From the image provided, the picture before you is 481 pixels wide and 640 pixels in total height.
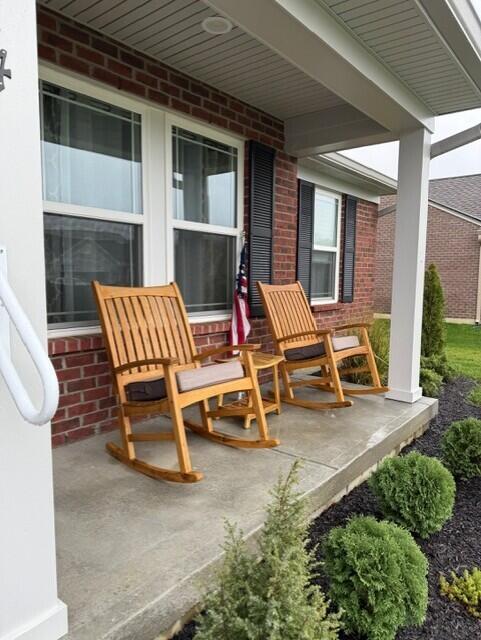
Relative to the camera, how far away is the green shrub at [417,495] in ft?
6.84

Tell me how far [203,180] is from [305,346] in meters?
1.55

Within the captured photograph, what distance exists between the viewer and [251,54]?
9.55ft

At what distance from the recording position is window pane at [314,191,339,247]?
5562 mm

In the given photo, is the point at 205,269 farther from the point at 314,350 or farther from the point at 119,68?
the point at 119,68

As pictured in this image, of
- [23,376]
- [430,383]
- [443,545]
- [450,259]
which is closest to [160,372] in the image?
[23,376]

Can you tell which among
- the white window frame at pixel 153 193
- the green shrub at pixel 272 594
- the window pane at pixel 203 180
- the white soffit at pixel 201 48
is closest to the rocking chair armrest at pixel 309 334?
the white window frame at pixel 153 193

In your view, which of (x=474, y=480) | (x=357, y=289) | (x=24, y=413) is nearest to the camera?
(x=24, y=413)

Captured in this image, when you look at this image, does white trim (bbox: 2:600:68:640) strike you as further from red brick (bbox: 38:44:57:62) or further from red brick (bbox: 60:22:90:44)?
red brick (bbox: 60:22:90:44)

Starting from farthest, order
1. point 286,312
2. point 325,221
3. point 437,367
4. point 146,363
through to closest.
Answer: point 325,221
point 437,367
point 286,312
point 146,363

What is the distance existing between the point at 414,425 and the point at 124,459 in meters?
2.11

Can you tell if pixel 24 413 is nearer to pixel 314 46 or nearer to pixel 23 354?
pixel 23 354

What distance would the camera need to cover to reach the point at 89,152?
277cm

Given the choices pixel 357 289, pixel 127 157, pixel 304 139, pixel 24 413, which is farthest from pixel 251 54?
pixel 357 289

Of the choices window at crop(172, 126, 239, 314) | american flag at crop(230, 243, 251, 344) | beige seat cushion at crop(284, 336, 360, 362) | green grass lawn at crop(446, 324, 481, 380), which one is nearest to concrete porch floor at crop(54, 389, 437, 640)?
beige seat cushion at crop(284, 336, 360, 362)
